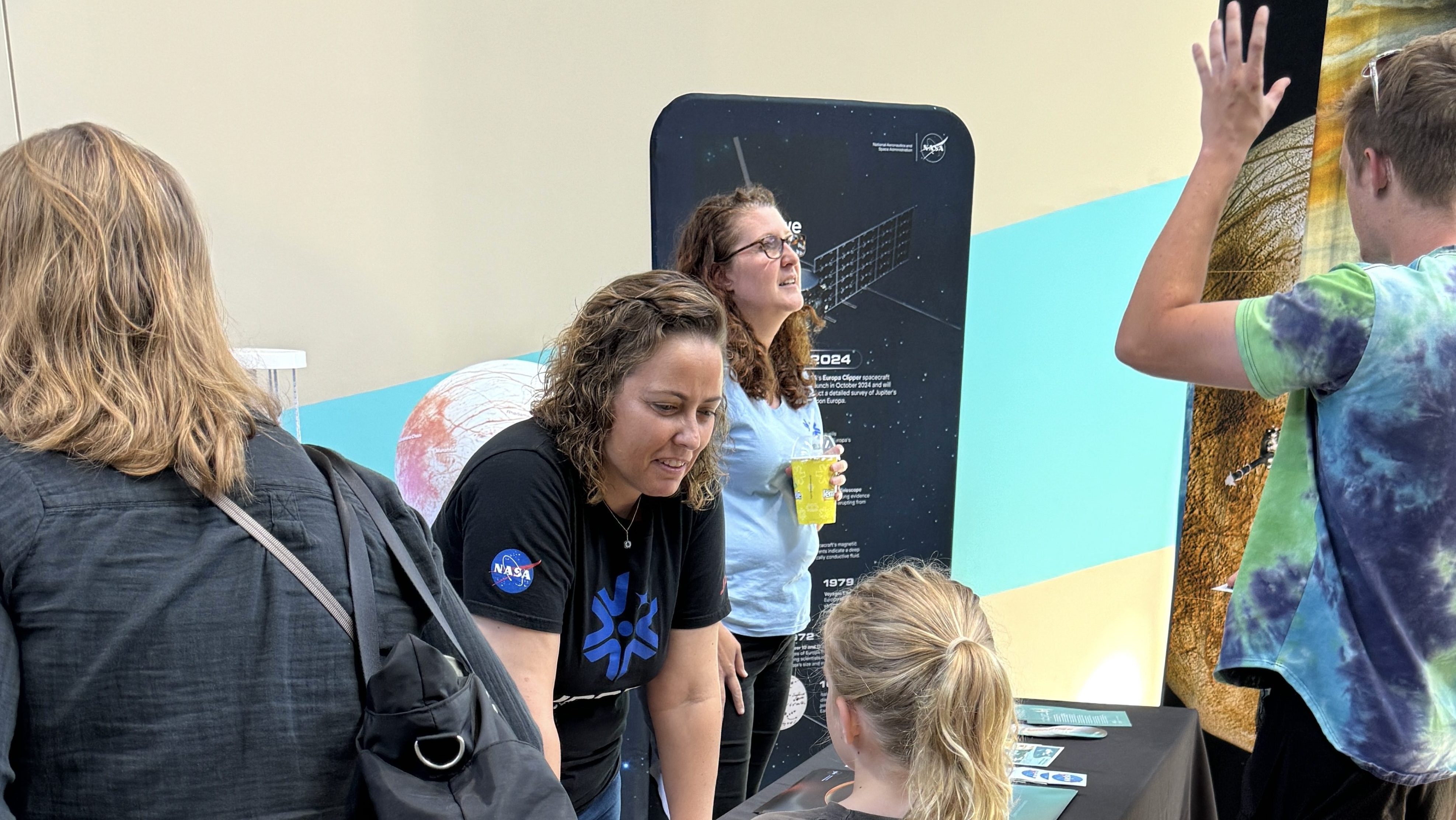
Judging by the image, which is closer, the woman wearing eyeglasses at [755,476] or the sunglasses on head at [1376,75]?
the sunglasses on head at [1376,75]

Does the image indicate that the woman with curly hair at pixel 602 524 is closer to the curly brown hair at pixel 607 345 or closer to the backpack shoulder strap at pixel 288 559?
the curly brown hair at pixel 607 345

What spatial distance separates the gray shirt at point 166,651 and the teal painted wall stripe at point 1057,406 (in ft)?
10.0

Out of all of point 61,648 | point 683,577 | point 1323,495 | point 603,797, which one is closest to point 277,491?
point 61,648

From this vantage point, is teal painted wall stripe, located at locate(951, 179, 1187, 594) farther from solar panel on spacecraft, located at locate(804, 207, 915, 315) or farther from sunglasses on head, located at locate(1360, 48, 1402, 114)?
sunglasses on head, located at locate(1360, 48, 1402, 114)

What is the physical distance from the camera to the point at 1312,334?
1326mm

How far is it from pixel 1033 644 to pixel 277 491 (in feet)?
11.8

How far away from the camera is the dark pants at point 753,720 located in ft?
7.02

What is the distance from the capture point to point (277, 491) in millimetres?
850

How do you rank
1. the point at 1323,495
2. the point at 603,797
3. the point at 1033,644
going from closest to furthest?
the point at 1323,495 < the point at 603,797 < the point at 1033,644

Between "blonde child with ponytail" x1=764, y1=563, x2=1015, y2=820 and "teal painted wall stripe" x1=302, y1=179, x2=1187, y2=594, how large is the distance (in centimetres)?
246

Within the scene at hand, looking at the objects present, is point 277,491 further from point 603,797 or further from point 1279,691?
point 1279,691

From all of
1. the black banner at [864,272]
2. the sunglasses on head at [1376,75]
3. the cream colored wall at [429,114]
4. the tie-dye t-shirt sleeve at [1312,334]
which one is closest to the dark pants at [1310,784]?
the tie-dye t-shirt sleeve at [1312,334]

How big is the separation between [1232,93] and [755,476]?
123 cm

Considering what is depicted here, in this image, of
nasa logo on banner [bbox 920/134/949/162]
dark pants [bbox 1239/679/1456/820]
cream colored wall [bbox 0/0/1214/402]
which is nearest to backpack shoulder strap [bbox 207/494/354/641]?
dark pants [bbox 1239/679/1456/820]
